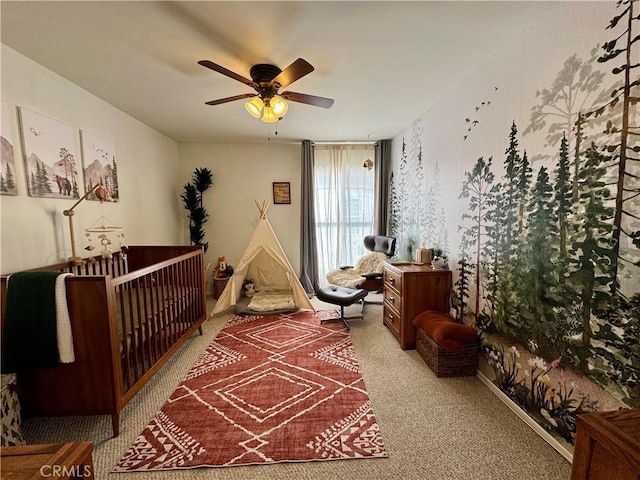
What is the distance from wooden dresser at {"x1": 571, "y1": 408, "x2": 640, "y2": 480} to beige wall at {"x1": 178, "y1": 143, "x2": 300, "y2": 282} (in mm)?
4295

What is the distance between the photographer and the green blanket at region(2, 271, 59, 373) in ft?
5.35

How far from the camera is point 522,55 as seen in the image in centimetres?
187

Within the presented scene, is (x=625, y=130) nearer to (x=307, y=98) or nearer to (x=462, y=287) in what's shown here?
(x=462, y=287)

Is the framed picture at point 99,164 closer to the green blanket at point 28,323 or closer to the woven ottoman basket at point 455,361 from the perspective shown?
the green blanket at point 28,323

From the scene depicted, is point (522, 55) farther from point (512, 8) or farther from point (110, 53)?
point (110, 53)

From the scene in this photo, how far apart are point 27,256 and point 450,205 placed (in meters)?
3.58

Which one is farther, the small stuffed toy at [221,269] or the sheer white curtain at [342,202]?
the sheer white curtain at [342,202]

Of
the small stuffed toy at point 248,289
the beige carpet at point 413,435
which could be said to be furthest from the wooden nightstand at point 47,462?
the small stuffed toy at point 248,289

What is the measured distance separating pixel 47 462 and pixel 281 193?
→ 4.37 metres

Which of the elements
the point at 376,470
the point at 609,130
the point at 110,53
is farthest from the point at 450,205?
the point at 110,53

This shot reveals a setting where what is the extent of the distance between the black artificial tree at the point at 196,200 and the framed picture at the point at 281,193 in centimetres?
107

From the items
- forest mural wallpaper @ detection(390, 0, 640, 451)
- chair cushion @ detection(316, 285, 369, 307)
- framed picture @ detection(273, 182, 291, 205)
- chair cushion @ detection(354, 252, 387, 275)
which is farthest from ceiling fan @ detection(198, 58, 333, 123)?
framed picture @ detection(273, 182, 291, 205)

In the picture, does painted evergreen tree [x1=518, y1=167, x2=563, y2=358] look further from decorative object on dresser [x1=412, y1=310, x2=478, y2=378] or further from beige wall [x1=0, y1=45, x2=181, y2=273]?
beige wall [x1=0, y1=45, x2=181, y2=273]

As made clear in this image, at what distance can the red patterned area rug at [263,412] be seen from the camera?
163 cm
